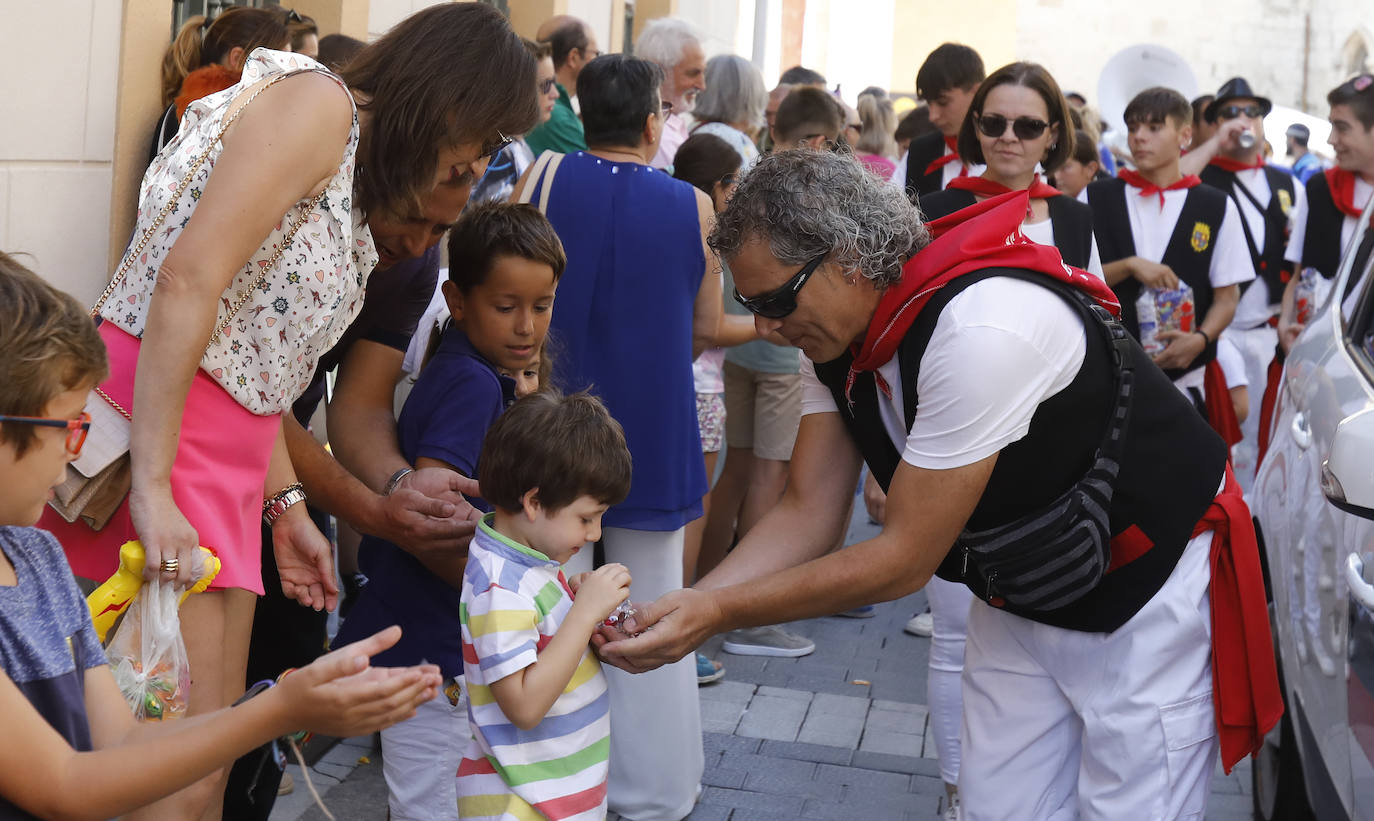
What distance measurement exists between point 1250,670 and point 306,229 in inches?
74.4

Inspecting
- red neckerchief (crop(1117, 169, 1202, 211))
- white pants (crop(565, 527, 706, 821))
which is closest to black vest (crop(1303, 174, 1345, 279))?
red neckerchief (crop(1117, 169, 1202, 211))

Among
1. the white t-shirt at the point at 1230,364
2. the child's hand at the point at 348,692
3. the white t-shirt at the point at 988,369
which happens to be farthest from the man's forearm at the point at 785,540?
the white t-shirt at the point at 1230,364

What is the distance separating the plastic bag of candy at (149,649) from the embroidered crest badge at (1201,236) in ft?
14.5

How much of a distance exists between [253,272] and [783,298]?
0.91 m

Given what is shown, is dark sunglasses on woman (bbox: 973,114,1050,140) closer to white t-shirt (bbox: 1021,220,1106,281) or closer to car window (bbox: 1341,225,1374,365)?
white t-shirt (bbox: 1021,220,1106,281)

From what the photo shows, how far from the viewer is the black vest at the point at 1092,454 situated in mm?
2459

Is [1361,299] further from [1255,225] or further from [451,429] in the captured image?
[1255,225]

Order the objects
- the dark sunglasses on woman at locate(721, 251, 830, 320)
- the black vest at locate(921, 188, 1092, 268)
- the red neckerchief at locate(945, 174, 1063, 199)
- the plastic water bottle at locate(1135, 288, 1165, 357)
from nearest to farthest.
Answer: the dark sunglasses on woman at locate(721, 251, 830, 320), the black vest at locate(921, 188, 1092, 268), the red neckerchief at locate(945, 174, 1063, 199), the plastic water bottle at locate(1135, 288, 1165, 357)

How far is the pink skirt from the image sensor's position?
2.37 meters

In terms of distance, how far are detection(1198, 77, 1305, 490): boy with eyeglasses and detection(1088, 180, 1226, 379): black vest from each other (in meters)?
0.50

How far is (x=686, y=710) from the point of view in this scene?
3955 mm

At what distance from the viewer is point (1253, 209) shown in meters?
6.52

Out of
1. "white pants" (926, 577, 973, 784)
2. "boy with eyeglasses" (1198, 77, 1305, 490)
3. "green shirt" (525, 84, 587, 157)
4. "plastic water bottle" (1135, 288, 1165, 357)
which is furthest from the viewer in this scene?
"boy with eyeglasses" (1198, 77, 1305, 490)

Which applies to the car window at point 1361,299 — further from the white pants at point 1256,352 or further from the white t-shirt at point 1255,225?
the white pants at point 1256,352
